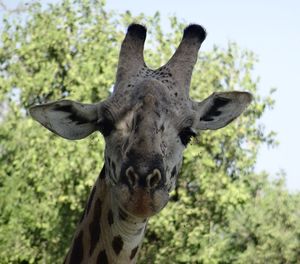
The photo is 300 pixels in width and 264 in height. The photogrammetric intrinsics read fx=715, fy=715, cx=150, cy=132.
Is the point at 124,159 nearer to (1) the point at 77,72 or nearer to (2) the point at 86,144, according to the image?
(2) the point at 86,144

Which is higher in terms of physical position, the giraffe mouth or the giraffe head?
the giraffe head

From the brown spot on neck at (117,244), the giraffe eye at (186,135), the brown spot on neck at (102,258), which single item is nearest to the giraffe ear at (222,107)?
the giraffe eye at (186,135)

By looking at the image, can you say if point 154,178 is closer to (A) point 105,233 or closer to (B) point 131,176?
(B) point 131,176

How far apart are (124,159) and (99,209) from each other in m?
0.83

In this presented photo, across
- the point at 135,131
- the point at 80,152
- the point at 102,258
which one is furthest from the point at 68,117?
the point at 80,152

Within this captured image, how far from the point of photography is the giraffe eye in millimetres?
5137

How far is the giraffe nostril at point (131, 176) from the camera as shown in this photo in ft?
14.6

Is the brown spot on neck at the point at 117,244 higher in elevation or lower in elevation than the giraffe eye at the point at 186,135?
lower

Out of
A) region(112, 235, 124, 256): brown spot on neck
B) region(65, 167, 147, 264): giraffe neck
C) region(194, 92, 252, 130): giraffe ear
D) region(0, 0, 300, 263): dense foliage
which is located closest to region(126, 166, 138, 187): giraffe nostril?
region(65, 167, 147, 264): giraffe neck

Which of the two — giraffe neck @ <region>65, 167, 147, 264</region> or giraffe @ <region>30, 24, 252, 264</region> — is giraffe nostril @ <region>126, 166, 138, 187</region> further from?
giraffe neck @ <region>65, 167, 147, 264</region>

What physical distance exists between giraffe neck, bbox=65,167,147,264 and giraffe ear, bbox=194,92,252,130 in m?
0.99

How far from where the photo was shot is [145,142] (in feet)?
15.0

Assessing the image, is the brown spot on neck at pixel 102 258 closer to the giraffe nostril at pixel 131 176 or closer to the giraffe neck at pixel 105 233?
the giraffe neck at pixel 105 233

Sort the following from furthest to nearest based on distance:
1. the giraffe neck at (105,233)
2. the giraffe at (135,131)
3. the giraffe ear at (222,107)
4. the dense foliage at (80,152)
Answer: the dense foliage at (80,152)
the giraffe ear at (222,107)
the giraffe neck at (105,233)
the giraffe at (135,131)
